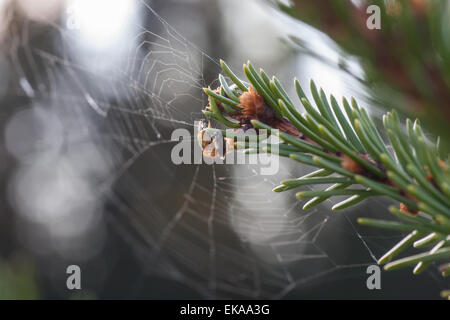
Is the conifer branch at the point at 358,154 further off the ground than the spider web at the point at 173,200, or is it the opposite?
the spider web at the point at 173,200

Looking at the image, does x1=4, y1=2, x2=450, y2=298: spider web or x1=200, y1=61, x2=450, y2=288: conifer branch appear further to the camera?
x1=4, y1=2, x2=450, y2=298: spider web

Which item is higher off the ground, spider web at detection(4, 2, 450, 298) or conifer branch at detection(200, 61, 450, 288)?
spider web at detection(4, 2, 450, 298)

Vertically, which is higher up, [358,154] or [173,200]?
[173,200]

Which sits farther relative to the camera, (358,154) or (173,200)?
(173,200)

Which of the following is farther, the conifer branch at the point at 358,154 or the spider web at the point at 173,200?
the spider web at the point at 173,200

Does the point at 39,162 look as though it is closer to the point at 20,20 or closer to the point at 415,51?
the point at 20,20
